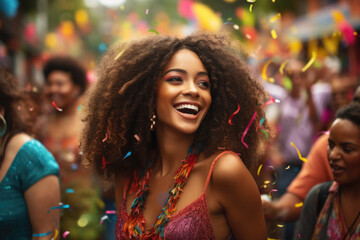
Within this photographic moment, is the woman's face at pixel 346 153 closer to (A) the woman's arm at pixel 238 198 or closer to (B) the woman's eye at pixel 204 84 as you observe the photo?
(A) the woman's arm at pixel 238 198

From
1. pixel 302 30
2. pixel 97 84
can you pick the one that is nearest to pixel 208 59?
pixel 97 84

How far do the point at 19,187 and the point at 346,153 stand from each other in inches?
76.0

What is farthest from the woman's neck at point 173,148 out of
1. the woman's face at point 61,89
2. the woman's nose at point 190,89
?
the woman's face at point 61,89

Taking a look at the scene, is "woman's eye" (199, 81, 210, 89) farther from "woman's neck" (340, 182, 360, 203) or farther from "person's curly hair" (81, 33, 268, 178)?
"woman's neck" (340, 182, 360, 203)

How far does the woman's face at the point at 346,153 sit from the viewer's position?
276 cm

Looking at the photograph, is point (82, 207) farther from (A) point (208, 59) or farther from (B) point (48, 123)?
(A) point (208, 59)

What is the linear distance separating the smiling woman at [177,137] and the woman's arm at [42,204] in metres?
0.30

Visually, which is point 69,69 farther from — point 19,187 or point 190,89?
point 190,89

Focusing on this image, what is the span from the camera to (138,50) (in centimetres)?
289

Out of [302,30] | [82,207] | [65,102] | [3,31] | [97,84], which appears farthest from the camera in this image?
[302,30]

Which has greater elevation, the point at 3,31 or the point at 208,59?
the point at 3,31

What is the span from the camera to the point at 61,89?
5.76 m

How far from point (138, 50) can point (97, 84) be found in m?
0.34

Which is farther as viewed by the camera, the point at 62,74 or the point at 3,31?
the point at 3,31
